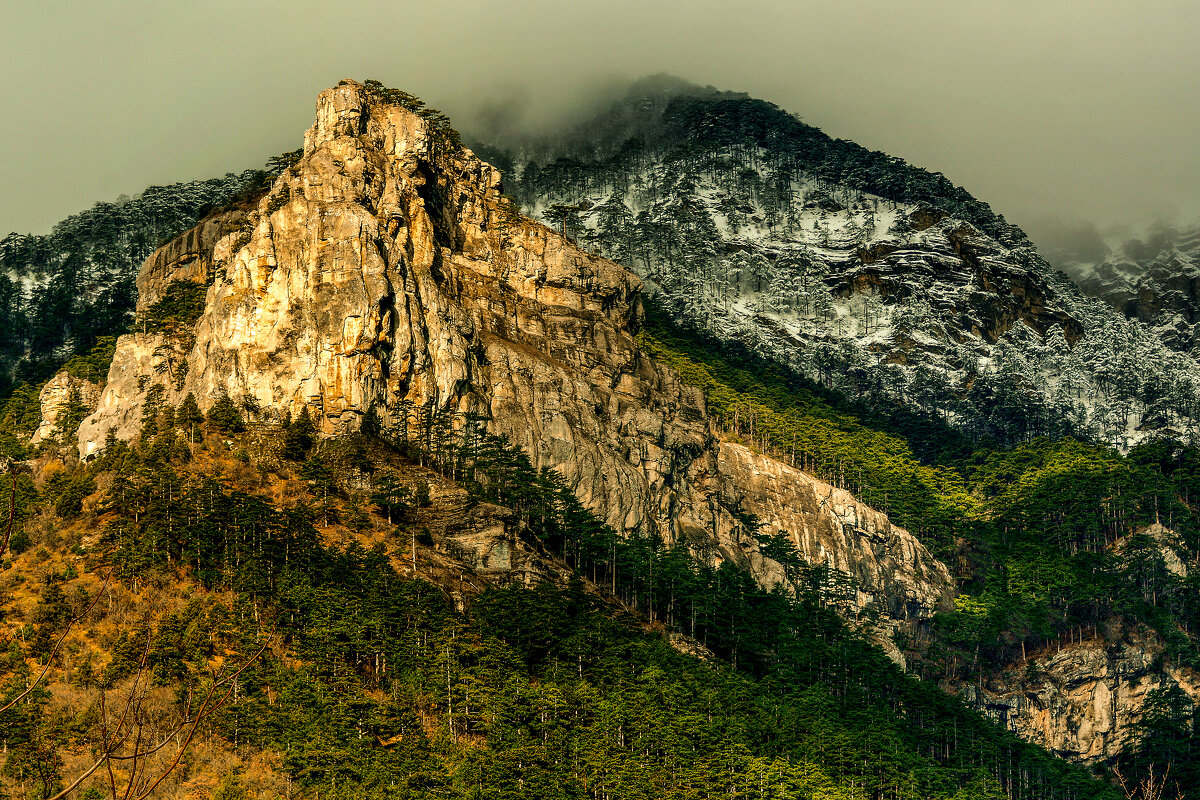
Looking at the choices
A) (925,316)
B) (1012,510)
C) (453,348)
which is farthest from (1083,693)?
(925,316)

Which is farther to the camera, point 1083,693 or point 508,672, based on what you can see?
point 1083,693

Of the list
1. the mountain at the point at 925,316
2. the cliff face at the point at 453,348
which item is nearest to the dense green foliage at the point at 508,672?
the cliff face at the point at 453,348

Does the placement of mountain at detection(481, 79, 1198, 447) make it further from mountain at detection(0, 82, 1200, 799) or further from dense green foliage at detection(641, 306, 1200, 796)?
mountain at detection(0, 82, 1200, 799)

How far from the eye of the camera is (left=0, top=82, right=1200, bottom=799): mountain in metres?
60.2

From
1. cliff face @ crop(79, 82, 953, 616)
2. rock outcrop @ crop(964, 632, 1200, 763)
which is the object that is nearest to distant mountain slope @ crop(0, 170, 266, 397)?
cliff face @ crop(79, 82, 953, 616)

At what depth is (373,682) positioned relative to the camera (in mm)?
64562

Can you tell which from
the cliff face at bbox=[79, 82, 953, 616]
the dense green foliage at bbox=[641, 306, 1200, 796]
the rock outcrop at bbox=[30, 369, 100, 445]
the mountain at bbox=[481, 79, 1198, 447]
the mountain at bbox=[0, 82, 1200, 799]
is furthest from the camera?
the mountain at bbox=[481, 79, 1198, 447]

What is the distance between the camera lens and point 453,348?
96.2m

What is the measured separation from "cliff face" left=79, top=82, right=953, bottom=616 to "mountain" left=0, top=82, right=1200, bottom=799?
345 millimetres

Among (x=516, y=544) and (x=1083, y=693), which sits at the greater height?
(x=516, y=544)

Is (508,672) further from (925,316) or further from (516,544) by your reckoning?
(925,316)

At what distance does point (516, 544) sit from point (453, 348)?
20.8 meters

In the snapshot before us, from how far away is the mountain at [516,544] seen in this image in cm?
6016

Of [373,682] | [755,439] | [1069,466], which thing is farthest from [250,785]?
[1069,466]
